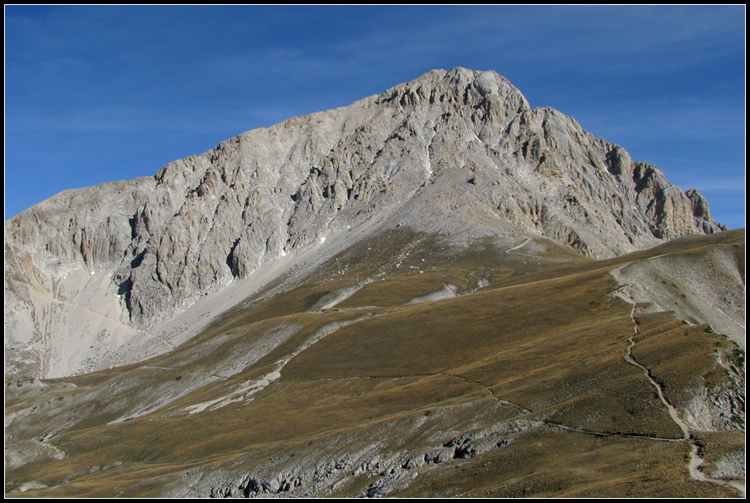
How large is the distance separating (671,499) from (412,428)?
2765 centimetres

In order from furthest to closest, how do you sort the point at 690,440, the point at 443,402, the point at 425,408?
the point at 443,402, the point at 425,408, the point at 690,440

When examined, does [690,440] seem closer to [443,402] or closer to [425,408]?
[425,408]

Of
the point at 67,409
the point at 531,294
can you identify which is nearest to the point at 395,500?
the point at 531,294

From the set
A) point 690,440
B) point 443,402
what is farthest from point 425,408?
point 690,440

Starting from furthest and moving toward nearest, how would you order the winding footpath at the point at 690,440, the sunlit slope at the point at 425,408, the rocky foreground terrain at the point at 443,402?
1. the rocky foreground terrain at the point at 443,402
2. the sunlit slope at the point at 425,408
3. the winding footpath at the point at 690,440

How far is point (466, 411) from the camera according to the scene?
54188 millimetres

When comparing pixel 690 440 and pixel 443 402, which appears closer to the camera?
pixel 690 440

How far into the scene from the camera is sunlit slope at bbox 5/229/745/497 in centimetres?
4106

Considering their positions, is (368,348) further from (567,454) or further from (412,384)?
(567,454)

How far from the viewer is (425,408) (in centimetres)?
5859

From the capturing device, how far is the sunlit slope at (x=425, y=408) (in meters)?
41.1

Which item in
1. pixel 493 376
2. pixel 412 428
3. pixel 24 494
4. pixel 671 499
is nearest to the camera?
pixel 671 499

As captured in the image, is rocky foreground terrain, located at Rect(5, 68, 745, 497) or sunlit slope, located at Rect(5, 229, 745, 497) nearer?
sunlit slope, located at Rect(5, 229, 745, 497)

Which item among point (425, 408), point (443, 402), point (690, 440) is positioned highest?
point (690, 440)
